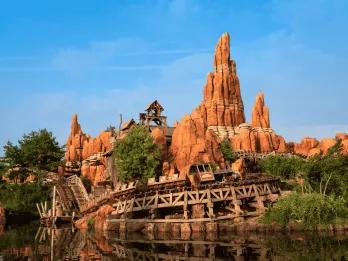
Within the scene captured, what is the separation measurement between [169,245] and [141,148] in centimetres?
1860

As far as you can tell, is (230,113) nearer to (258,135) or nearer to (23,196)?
(258,135)

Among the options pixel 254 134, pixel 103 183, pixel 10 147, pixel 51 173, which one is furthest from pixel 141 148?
pixel 254 134

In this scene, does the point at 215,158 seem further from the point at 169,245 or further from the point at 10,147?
the point at 169,245

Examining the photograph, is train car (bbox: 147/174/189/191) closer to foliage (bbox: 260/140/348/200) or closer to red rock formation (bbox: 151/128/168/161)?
foliage (bbox: 260/140/348/200)

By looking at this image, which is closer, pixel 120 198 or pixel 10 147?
pixel 120 198

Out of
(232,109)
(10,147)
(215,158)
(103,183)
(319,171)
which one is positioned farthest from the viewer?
(232,109)

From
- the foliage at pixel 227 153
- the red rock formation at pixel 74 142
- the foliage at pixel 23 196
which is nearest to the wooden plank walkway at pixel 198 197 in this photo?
the foliage at pixel 23 196

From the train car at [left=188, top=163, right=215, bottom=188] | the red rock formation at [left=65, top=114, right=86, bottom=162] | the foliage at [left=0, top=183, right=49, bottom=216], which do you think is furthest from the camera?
the red rock formation at [left=65, top=114, right=86, bottom=162]

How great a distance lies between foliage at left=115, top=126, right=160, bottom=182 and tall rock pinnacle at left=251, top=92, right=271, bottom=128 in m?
58.8

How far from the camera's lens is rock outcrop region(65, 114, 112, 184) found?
67000 millimetres

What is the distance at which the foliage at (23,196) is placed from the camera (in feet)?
159

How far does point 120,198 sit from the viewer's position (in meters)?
34.3

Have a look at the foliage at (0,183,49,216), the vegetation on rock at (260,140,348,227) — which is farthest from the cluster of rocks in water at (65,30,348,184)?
the vegetation on rock at (260,140,348,227)

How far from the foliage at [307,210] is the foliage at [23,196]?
101 ft
